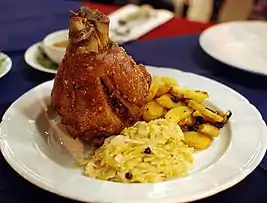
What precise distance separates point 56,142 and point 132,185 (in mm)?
286

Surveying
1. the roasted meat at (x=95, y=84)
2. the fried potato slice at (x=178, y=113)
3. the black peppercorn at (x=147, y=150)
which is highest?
the roasted meat at (x=95, y=84)

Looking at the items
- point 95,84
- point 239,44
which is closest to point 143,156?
point 95,84

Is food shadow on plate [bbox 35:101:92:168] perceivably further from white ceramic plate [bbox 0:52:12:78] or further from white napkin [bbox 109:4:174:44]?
white napkin [bbox 109:4:174:44]

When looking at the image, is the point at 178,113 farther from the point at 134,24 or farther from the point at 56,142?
the point at 134,24

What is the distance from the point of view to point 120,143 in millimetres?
997

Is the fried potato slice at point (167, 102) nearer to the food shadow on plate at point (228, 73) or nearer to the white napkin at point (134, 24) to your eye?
the food shadow on plate at point (228, 73)

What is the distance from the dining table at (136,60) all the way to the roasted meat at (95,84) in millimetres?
165

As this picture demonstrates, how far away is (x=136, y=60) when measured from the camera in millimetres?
1580

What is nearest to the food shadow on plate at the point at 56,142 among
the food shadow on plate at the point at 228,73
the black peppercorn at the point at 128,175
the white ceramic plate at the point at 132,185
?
the white ceramic plate at the point at 132,185

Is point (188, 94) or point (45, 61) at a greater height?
point (188, 94)

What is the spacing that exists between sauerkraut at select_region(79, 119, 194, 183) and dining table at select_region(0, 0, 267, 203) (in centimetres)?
8

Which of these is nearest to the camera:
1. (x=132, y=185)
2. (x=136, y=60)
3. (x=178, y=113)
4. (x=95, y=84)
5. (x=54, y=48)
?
(x=132, y=185)

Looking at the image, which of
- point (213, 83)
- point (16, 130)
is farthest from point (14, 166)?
point (213, 83)

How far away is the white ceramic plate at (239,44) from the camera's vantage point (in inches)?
59.3
